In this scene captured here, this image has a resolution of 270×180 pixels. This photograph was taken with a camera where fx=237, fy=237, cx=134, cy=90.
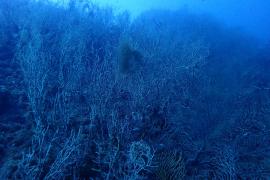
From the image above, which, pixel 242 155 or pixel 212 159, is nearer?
pixel 212 159

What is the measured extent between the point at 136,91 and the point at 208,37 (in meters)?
10.4

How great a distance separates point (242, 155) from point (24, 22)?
289 inches

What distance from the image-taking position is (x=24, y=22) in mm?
7695

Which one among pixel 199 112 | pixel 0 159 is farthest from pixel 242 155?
pixel 0 159

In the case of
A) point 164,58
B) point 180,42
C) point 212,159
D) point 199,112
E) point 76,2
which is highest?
point 76,2

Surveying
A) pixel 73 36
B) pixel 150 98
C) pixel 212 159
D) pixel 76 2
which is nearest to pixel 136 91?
pixel 150 98

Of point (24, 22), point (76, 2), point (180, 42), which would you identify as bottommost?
point (24, 22)

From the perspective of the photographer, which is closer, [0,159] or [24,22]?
[0,159]

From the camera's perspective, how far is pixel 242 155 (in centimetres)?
466

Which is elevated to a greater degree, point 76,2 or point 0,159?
point 76,2

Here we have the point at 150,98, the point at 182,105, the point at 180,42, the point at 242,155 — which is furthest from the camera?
the point at 180,42

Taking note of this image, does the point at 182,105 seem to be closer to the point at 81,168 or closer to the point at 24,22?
the point at 81,168

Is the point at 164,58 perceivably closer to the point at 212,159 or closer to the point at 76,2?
the point at 212,159

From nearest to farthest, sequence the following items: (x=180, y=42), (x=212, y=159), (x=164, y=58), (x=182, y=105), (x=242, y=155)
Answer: (x=212, y=159)
(x=242, y=155)
(x=182, y=105)
(x=164, y=58)
(x=180, y=42)
